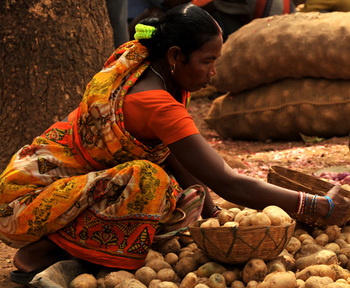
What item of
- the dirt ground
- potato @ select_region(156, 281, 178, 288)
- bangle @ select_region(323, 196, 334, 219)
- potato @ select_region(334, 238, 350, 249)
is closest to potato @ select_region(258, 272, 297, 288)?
potato @ select_region(156, 281, 178, 288)

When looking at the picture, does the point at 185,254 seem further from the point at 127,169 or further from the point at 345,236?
the point at 345,236

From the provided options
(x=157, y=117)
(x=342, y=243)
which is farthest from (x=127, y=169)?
(x=342, y=243)

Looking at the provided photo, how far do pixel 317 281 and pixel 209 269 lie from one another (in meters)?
0.47

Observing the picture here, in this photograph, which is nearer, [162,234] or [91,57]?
[162,234]

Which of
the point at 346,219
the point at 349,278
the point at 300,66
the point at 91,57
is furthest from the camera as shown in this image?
the point at 300,66

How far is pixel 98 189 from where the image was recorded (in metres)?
2.47

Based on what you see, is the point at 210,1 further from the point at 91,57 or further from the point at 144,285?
the point at 144,285

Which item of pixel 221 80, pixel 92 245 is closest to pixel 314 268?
pixel 92 245

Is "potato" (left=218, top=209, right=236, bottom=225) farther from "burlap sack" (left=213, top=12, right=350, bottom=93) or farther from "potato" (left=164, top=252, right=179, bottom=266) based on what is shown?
"burlap sack" (left=213, top=12, right=350, bottom=93)

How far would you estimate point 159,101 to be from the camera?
2.41 metres

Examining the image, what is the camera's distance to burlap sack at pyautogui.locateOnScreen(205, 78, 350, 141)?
5.40 meters

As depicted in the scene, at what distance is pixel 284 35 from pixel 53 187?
145 inches

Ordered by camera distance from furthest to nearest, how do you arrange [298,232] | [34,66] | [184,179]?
1. [34,66]
2. [184,179]
3. [298,232]

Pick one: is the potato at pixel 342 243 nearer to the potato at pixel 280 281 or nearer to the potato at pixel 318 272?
the potato at pixel 318 272
